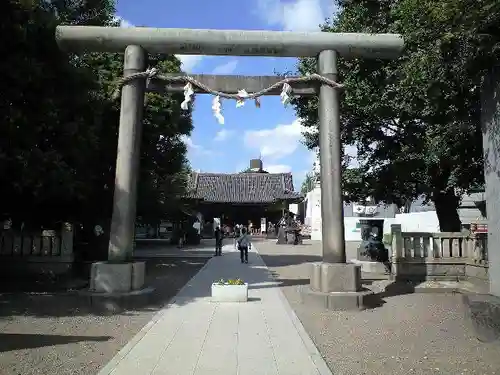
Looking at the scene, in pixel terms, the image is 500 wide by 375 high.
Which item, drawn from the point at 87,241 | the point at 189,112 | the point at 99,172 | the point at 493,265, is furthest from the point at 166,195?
the point at 493,265

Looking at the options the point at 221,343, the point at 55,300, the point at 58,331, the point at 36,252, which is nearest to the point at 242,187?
the point at 36,252

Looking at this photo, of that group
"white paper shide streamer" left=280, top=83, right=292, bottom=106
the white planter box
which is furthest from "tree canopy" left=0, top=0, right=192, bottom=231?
"white paper shide streamer" left=280, top=83, right=292, bottom=106

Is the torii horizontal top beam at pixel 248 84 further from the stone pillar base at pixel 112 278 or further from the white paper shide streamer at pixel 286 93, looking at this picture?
the stone pillar base at pixel 112 278

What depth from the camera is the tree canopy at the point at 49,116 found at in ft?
31.8

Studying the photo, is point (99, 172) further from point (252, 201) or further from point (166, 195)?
point (252, 201)

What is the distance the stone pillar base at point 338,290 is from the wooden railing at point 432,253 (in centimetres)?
398

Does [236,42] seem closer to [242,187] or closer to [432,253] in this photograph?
[432,253]

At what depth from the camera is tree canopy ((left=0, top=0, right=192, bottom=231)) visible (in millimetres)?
9695

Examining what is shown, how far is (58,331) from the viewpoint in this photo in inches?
297

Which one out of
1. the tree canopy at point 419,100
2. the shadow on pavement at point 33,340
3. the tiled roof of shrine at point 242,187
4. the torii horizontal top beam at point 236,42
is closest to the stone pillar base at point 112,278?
the shadow on pavement at point 33,340

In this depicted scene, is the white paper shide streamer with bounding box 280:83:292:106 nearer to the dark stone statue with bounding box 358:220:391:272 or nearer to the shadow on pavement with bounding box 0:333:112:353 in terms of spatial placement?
the shadow on pavement with bounding box 0:333:112:353

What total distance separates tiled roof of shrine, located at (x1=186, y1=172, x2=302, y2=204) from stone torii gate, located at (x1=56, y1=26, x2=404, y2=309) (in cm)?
3424

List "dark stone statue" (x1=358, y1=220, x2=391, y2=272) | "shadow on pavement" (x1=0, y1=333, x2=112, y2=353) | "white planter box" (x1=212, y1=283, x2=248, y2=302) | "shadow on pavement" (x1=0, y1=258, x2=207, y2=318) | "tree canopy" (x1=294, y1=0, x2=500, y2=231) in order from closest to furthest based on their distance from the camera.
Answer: "shadow on pavement" (x1=0, y1=333, x2=112, y2=353), "tree canopy" (x1=294, y1=0, x2=500, y2=231), "shadow on pavement" (x1=0, y1=258, x2=207, y2=318), "white planter box" (x1=212, y1=283, x2=248, y2=302), "dark stone statue" (x1=358, y1=220, x2=391, y2=272)

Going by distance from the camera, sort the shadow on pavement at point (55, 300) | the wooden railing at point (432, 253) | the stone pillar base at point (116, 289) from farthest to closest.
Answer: the wooden railing at point (432, 253) < the stone pillar base at point (116, 289) < the shadow on pavement at point (55, 300)
